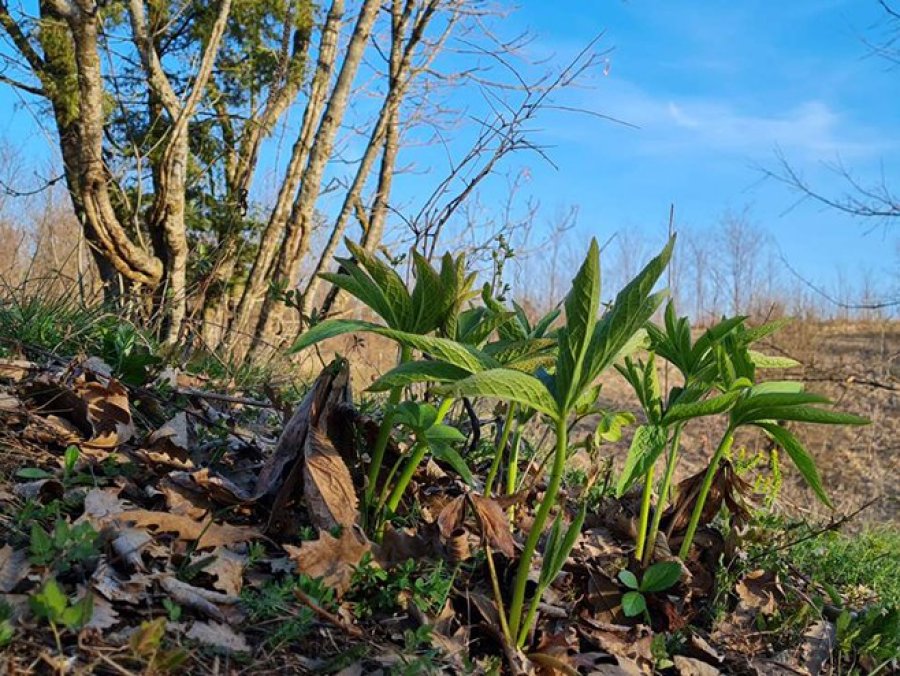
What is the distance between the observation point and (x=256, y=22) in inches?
293

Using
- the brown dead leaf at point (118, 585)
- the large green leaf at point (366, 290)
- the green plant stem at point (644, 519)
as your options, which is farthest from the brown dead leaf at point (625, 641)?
the brown dead leaf at point (118, 585)

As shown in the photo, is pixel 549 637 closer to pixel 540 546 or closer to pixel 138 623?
pixel 540 546

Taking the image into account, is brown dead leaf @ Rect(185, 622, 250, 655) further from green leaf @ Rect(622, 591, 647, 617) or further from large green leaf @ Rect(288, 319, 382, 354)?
green leaf @ Rect(622, 591, 647, 617)

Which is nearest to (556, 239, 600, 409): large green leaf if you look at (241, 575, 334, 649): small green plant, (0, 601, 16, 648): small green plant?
(241, 575, 334, 649): small green plant

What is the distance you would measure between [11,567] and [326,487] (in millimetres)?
579

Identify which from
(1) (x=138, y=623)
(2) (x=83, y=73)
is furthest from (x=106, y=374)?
(2) (x=83, y=73)

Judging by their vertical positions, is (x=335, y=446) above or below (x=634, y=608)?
above

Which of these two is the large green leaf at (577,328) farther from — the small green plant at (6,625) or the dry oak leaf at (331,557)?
the small green plant at (6,625)

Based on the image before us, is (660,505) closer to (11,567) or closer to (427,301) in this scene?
(427,301)

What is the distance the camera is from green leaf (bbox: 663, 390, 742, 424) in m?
1.44

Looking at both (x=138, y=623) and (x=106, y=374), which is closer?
(x=138, y=623)

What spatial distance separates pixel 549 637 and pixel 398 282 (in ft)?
2.57

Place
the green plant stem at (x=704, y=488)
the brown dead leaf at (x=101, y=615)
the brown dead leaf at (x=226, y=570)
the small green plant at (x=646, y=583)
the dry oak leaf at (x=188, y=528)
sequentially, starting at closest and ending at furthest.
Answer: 1. the brown dead leaf at (x=101, y=615)
2. the brown dead leaf at (x=226, y=570)
3. the dry oak leaf at (x=188, y=528)
4. the small green plant at (x=646, y=583)
5. the green plant stem at (x=704, y=488)

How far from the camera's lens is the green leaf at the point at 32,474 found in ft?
5.45
